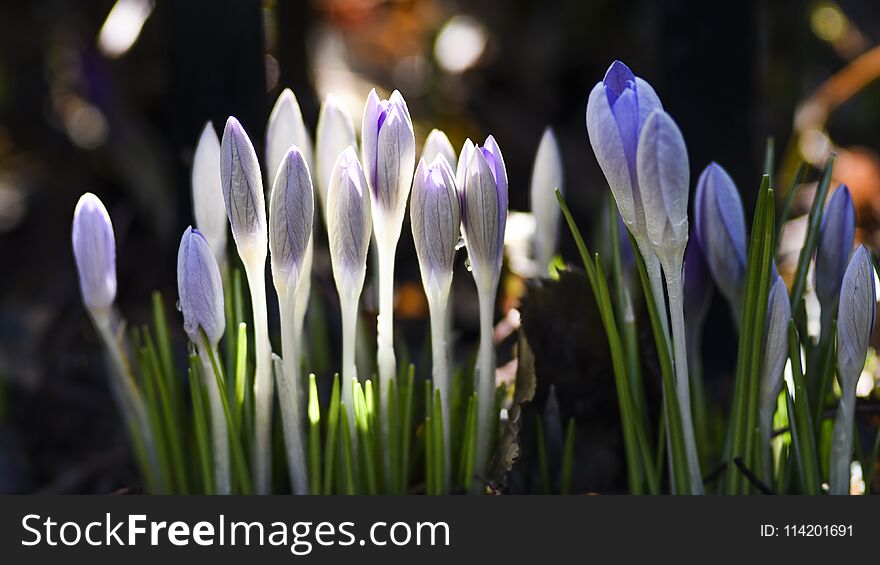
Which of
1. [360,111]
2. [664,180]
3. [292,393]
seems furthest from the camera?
[360,111]

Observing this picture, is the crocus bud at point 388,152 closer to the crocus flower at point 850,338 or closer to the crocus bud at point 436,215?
the crocus bud at point 436,215

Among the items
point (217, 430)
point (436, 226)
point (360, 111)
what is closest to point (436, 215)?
point (436, 226)

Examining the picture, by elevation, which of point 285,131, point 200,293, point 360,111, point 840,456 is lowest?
point 840,456

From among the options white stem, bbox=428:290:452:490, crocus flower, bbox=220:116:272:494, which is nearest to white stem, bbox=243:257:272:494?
crocus flower, bbox=220:116:272:494

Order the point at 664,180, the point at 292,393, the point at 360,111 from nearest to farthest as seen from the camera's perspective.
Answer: the point at 664,180, the point at 292,393, the point at 360,111

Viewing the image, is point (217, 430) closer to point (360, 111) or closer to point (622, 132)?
point (622, 132)

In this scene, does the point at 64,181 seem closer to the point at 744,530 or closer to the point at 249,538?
the point at 249,538
